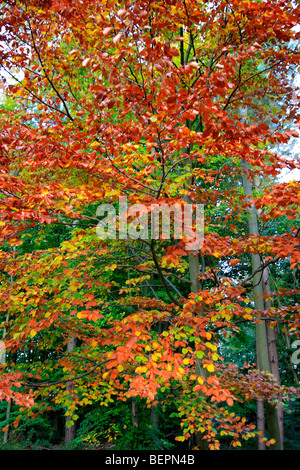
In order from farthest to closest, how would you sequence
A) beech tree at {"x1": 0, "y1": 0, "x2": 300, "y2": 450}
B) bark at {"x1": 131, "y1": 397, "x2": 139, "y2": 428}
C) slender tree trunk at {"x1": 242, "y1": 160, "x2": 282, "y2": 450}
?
bark at {"x1": 131, "y1": 397, "x2": 139, "y2": 428}
slender tree trunk at {"x1": 242, "y1": 160, "x2": 282, "y2": 450}
beech tree at {"x1": 0, "y1": 0, "x2": 300, "y2": 450}

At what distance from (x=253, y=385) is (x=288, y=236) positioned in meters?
2.79

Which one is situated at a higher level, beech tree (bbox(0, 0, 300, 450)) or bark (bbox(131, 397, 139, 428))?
beech tree (bbox(0, 0, 300, 450))

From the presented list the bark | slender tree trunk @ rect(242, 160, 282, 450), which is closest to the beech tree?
slender tree trunk @ rect(242, 160, 282, 450)

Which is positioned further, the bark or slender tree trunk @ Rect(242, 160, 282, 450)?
the bark

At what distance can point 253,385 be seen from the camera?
4453mm

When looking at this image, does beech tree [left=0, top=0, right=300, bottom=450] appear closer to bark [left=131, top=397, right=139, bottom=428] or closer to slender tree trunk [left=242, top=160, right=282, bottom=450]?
slender tree trunk [left=242, top=160, right=282, bottom=450]

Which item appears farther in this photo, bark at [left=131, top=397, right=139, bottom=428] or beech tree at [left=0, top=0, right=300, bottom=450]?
bark at [left=131, top=397, right=139, bottom=428]

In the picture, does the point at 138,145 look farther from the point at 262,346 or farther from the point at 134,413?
the point at 134,413

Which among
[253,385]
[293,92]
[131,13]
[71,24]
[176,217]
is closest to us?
[131,13]

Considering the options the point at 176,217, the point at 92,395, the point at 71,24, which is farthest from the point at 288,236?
the point at 92,395

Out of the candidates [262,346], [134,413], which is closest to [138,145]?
[262,346]

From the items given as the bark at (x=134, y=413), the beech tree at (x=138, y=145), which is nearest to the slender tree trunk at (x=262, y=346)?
the beech tree at (x=138, y=145)

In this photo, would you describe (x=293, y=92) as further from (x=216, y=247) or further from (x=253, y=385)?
(x=253, y=385)

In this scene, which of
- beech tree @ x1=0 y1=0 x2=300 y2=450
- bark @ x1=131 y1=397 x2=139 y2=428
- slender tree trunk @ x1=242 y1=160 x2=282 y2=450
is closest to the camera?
beech tree @ x1=0 y1=0 x2=300 y2=450
